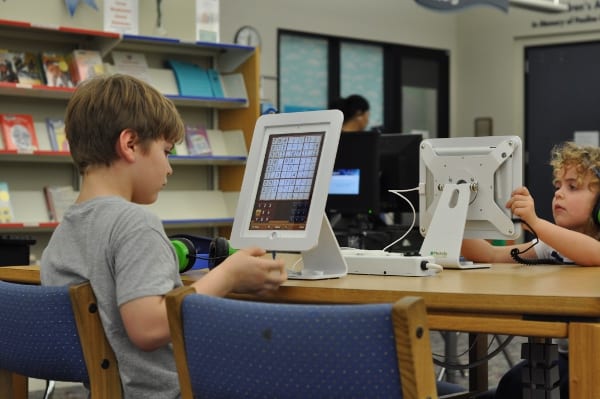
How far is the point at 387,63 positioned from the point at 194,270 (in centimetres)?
730

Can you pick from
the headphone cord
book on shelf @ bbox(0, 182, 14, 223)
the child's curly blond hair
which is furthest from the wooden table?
book on shelf @ bbox(0, 182, 14, 223)

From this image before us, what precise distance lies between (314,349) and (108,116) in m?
0.74

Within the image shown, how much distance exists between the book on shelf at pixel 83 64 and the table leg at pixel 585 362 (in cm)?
422

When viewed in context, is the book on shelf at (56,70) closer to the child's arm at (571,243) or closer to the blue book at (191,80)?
the blue book at (191,80)

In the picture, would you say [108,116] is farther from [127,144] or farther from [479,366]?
[479,366]

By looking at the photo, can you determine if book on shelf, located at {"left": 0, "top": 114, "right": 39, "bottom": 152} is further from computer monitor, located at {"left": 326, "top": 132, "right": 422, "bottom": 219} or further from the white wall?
the white wall

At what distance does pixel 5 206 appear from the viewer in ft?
16.1

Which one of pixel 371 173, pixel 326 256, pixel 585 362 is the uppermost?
pixel 371 173

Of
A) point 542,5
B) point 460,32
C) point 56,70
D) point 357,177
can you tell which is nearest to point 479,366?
point 357,177

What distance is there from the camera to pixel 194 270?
2.16 m

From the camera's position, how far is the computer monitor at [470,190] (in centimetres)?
217

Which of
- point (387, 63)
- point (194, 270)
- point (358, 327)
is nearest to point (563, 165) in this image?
point (194, 270)

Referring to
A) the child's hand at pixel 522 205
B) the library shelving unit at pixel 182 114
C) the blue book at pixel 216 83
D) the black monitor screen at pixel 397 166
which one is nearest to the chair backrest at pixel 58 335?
the child's hand at pixel 522 205

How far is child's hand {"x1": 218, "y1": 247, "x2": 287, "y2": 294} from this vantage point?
5.30 ft
